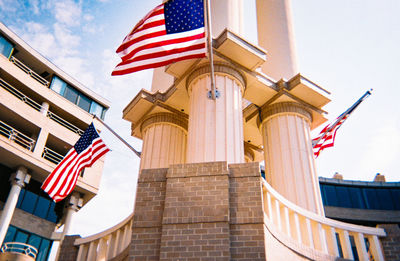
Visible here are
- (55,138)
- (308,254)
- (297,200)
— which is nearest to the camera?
(308,254)

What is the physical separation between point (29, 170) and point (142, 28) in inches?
835

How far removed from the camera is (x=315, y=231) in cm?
898

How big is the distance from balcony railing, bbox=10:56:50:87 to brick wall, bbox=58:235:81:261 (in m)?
23.2

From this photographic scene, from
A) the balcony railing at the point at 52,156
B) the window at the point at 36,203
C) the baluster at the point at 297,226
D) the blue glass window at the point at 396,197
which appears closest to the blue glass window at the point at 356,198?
the blue glass window at the point at 396,197

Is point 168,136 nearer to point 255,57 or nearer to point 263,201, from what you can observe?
point 255,57

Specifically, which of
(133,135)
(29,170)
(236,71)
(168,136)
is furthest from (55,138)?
(236,71)

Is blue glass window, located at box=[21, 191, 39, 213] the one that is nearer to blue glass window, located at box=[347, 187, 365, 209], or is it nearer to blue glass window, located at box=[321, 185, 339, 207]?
blue glass window, located at box=[321, 185, 339, 207]

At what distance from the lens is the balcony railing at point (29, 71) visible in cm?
3049

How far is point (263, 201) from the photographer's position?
28.1ft

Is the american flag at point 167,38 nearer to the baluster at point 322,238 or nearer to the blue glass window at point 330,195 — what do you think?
the baluster at point 322,238

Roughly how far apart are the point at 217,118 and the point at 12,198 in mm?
19962

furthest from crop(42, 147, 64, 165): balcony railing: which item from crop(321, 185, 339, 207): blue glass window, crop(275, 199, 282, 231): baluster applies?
crop(321, 185, 339, 207): blue glass window

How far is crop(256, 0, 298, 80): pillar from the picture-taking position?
16562 mm

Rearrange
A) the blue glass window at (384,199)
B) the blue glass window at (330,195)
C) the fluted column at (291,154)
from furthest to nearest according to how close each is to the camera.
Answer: the blue glass window at (384,199)
the blue glass window at (330,195)
the fluted column at (291,154)
